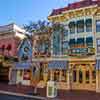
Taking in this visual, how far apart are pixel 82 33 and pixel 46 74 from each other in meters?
7.75

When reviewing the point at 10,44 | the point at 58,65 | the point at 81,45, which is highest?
the point at 10,44

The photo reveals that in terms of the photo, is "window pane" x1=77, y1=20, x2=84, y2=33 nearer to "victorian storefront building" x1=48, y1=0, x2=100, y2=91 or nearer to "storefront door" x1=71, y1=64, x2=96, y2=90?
"victorian storefront building" x1=48, y1=0, x2=100, y2=91

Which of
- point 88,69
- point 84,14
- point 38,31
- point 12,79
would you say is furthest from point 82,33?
point 12,79

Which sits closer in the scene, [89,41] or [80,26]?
[89,41]

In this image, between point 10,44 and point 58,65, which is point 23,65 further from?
point 58,65

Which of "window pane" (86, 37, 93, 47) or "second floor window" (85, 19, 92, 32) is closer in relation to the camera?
"window pane" (86, 37, 93, 47)

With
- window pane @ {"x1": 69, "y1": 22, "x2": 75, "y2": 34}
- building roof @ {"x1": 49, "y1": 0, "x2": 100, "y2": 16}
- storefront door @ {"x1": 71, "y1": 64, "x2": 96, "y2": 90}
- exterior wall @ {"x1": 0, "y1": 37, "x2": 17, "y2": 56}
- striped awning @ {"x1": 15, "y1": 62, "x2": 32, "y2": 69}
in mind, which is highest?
building roof @ {"x1": 49, "y1": 0, "x2": 100, "y2": 16}

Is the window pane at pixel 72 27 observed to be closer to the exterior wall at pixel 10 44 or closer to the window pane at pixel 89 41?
the window pane at pixel 89 41

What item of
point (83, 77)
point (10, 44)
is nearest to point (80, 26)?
point (83, 77)

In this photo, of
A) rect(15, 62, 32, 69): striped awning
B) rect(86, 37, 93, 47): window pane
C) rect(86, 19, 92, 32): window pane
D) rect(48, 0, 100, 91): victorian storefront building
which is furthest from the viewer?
rect(15, 62, 32, 69): striped awning

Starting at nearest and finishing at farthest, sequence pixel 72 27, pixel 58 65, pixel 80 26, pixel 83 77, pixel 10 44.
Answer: pixel 83 77, pixel 80 26, pixel 58 65, pixel 72 27, pixel 10 44

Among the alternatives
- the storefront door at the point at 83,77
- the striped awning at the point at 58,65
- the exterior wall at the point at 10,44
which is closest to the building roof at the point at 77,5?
the striped awning at the point at 58,65

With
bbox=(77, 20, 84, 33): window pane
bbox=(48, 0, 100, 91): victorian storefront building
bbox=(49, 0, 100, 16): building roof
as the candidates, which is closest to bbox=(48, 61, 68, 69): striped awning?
bbox=(48, 0, 100, 91): victorian storefront building

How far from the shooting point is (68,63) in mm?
32031
